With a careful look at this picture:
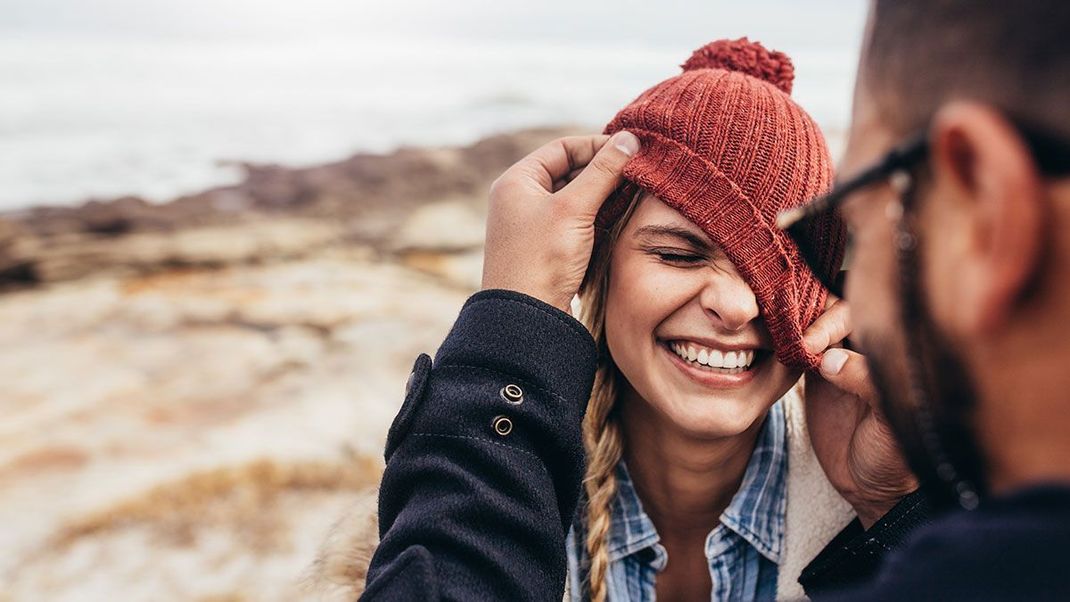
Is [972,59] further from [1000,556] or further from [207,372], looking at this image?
[207,372]

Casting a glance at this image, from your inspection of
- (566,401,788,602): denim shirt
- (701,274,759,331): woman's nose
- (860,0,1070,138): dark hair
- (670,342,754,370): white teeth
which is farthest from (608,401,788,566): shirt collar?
(860,0,1070,138): dark hair

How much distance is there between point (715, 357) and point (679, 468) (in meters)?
0.56

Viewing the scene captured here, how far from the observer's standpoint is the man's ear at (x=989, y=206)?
93 centimetres

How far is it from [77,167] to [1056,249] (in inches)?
710

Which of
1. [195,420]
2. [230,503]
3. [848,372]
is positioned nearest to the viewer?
[848,372]

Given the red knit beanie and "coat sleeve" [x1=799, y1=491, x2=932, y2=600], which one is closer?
"coat sleeve" [x1=799, y1=491, x2=932, y2=600]

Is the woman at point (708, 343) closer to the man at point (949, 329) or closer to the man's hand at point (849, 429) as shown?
the man's hand at point (849, 429)

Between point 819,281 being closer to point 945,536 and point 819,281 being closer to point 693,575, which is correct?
point 693,575

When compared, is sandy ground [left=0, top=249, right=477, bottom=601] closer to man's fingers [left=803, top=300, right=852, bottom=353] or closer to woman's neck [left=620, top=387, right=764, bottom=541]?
woman's neck [left=620, top=387, right=764, bottom=541]

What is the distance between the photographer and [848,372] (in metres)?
2.33

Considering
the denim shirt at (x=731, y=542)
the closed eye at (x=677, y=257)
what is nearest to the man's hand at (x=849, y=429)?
the denim shirt at (x=731, y=542)

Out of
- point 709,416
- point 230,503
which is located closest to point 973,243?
point 709,416

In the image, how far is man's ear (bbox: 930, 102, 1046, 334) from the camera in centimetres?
93

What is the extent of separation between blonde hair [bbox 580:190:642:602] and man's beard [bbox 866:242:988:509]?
139 centimetres
